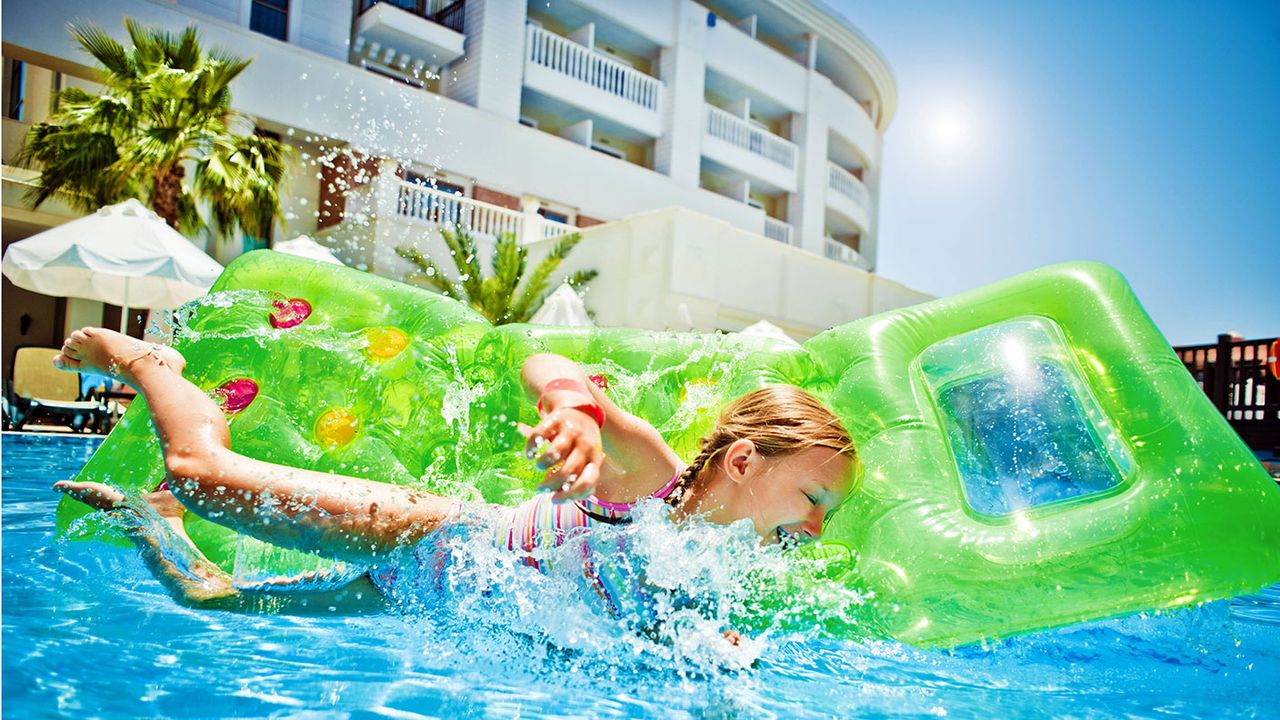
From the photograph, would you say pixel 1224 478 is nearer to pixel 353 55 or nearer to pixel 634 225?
pixel 634 225

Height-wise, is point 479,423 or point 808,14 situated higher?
point 808,14

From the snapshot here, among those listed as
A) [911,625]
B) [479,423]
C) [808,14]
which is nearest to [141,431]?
[479,423]

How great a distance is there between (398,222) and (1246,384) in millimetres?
11905

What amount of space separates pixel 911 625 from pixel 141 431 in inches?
105

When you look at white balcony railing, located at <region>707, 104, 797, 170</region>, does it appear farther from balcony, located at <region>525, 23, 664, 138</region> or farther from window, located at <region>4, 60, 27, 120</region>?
window, located at <region>4, 60, 27, 120</region>

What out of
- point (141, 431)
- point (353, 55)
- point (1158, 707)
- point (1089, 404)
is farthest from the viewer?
point (353, 55)

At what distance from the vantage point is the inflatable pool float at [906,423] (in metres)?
2.48

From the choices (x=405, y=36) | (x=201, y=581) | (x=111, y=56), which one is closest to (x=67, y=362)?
(x=201, y=581)

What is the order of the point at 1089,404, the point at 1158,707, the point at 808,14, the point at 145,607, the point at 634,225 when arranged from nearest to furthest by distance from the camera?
the point at 1158,707 < the point at 145,607 < the point at 1089,404 < the point at 634,225 < the point at 808,14

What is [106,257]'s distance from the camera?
7648mm

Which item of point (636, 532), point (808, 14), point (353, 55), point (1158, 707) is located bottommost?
point (1158, 707)

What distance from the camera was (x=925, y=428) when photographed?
2.97m

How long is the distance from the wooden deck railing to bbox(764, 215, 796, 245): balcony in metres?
11.2

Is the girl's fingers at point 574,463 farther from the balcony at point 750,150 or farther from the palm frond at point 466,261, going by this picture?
the balcony at point 750,150
